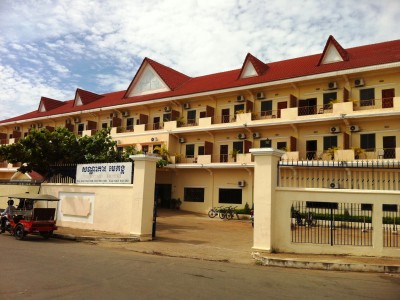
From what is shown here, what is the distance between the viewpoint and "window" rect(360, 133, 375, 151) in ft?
79.1

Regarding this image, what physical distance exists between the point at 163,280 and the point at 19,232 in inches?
333

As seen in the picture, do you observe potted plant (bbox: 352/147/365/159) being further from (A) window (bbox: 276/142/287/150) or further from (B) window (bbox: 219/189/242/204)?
(B) window (bbox: 219/189/242/204)

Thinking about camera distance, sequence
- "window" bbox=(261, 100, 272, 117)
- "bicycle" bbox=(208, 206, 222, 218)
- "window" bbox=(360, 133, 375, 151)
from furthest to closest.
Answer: "window" bbox=(261, 100, 272, 117) → "bicycle" bbox=(208, 206, 222, 218) → "window" bbox=(360, 133, 375, 151)

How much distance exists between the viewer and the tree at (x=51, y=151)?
787 inches

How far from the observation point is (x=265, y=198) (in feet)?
36.2

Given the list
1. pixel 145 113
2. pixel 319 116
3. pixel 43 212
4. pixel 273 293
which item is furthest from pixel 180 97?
pixel 273 293

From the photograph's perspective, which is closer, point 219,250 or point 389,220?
point 389,220

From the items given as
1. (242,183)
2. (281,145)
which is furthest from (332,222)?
(242,183)

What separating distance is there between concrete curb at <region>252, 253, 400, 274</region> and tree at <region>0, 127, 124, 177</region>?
12.4 metres

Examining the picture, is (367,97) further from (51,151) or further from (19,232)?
(19,232)

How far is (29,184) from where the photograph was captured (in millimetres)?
18359

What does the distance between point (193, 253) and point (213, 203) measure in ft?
61.7

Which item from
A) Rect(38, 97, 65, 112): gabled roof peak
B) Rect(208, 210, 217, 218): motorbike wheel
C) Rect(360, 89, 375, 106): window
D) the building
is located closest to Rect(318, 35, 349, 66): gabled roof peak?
the building

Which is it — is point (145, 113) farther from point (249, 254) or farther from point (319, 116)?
point (249, 254)
